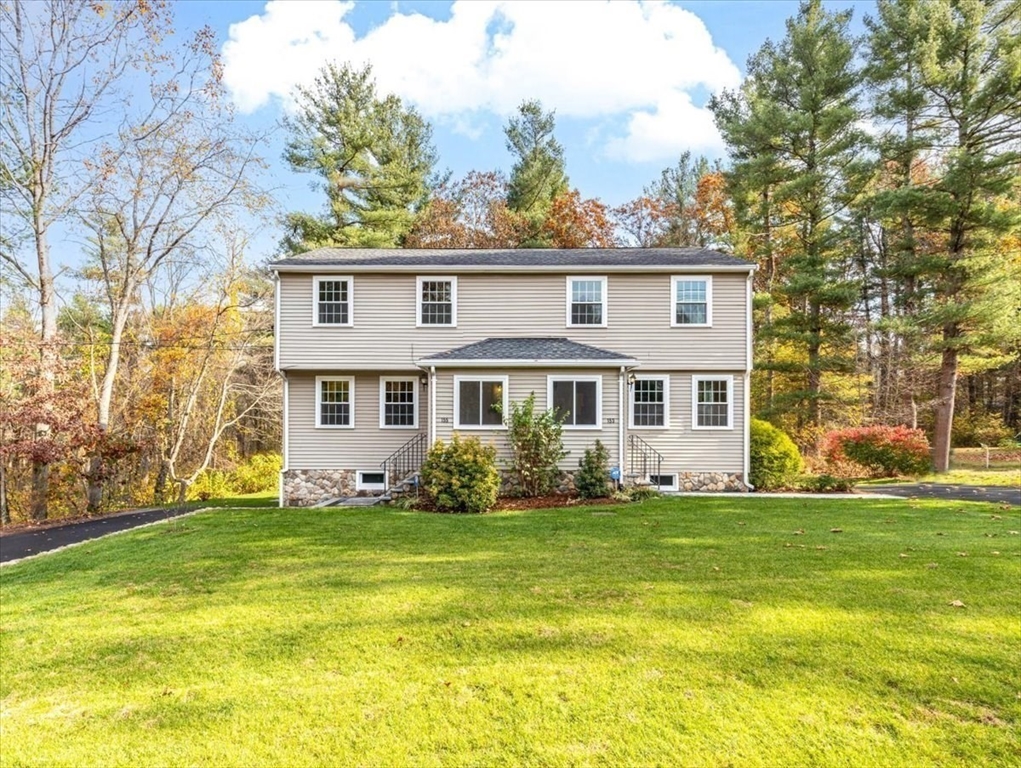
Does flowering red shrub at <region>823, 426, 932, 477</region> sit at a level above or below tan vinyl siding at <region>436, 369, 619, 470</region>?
below

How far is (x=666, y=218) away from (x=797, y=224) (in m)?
7.09

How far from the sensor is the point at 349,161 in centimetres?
2372

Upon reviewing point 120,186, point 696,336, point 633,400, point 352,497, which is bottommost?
point 352,497

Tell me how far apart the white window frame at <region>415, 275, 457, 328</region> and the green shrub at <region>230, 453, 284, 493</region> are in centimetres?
1125

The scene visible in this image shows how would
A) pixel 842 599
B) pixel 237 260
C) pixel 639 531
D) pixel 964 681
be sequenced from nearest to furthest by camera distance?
pixel 964 681 < pixel 842 599 < pixel 639 531 < pixel 237 260

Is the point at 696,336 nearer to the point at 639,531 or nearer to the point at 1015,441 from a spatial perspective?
the point at 639,531

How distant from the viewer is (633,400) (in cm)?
1417

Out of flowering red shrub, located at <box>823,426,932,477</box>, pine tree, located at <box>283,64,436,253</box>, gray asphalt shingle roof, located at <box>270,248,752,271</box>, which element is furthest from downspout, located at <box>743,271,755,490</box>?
pine tree, located at <box>283,64,436,253</box>

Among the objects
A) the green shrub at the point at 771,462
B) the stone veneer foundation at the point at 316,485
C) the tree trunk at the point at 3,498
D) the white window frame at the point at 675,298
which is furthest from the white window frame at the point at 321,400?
the green shrub at the point at 771,462

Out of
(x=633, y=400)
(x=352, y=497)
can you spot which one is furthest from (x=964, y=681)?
(x=352, y=497)

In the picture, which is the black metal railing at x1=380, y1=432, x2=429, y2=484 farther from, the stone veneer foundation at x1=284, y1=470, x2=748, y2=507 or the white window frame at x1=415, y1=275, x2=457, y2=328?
the white window frame at x1=415, y1=275, x2=457, y2=328

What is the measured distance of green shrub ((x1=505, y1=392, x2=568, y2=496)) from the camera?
12.1m

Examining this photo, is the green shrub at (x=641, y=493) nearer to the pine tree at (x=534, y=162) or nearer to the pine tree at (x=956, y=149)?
the pine tree at (x=956, y=149)

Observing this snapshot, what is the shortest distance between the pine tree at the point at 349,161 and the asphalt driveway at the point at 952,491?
2046 cm
